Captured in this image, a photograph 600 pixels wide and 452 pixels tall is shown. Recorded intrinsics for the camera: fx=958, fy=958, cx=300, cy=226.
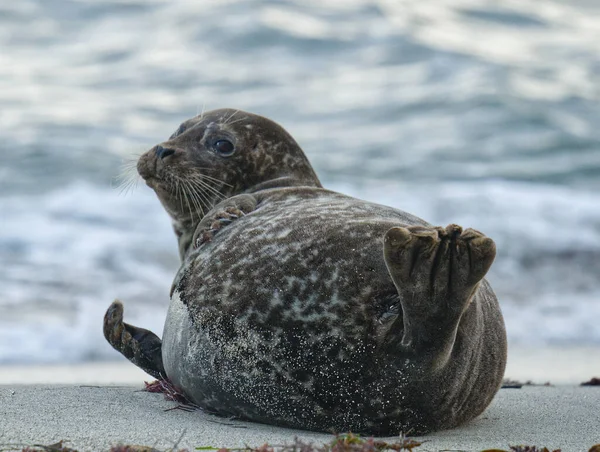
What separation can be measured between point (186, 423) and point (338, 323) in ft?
2.43

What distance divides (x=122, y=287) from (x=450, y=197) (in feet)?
18.2

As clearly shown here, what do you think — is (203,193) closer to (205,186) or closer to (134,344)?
(205,186)

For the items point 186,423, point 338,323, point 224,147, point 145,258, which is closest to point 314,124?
point 145,258

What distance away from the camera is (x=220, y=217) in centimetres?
405

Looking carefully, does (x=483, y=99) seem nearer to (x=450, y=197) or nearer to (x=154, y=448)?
(x=450, y=197)

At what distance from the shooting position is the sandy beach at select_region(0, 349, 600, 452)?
316 centimetres

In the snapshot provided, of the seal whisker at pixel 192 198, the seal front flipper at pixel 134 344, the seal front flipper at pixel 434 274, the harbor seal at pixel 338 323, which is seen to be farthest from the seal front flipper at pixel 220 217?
the seal front flipper at pixel 434 274

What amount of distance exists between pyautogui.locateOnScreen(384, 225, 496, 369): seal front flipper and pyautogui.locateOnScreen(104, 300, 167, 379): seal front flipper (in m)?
1.51

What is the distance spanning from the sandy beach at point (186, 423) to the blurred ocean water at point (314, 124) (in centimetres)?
333

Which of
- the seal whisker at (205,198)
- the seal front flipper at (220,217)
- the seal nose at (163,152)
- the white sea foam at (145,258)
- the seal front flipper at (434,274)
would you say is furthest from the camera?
the white sea foam at (145,258)

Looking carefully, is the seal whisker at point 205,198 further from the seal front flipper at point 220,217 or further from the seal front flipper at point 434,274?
the seal front flipper at point 434,274

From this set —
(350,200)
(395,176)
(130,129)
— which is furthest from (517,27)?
(350,200)

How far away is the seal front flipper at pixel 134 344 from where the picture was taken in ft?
13.8

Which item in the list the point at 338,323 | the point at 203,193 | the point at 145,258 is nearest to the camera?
the point at 338,323
